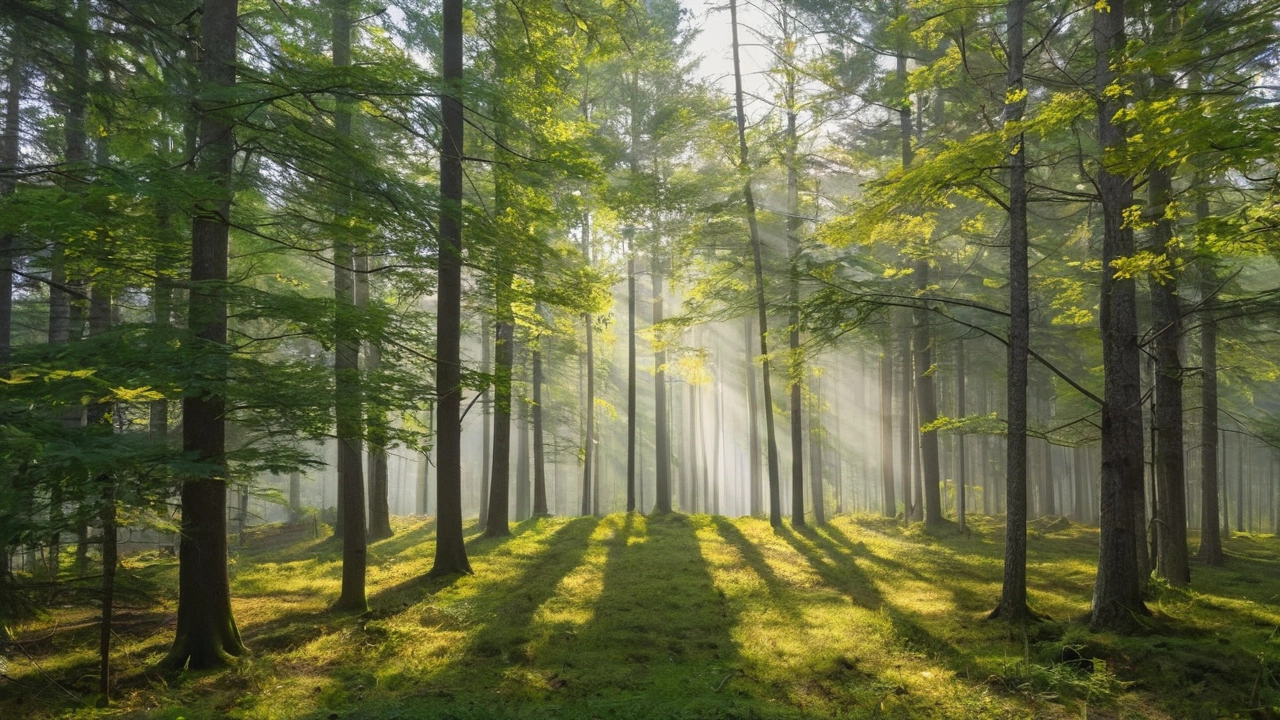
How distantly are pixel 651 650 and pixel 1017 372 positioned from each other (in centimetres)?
685

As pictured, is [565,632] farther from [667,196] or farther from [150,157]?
[667,196]

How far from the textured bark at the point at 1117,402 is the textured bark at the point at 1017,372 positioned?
99 cm

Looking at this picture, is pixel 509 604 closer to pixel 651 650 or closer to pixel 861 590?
pixel 651 650

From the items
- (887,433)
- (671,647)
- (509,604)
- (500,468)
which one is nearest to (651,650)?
(671,647)

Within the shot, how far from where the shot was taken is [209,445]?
25.5ft

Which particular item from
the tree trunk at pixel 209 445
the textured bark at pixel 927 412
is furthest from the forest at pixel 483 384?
the textured bark at pixel 927 412

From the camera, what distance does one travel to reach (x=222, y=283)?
23.1 feet

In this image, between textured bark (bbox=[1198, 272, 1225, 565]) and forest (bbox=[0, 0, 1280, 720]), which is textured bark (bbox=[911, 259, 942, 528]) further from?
textured bark (bbox=[1198, 272, 1225, 565])

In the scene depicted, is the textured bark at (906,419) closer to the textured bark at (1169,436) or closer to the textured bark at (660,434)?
the textured bark at (660,434)

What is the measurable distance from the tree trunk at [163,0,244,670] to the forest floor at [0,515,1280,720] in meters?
0.38

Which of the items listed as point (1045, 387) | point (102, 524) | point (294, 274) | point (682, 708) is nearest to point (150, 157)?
point (102, 524)

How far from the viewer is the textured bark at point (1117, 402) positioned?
900cm

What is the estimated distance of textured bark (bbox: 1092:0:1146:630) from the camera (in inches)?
354

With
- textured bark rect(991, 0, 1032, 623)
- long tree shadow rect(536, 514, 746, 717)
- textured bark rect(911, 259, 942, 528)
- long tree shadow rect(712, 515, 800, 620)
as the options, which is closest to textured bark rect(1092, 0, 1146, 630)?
textured bark rect(991, 0, 1032, 623)
